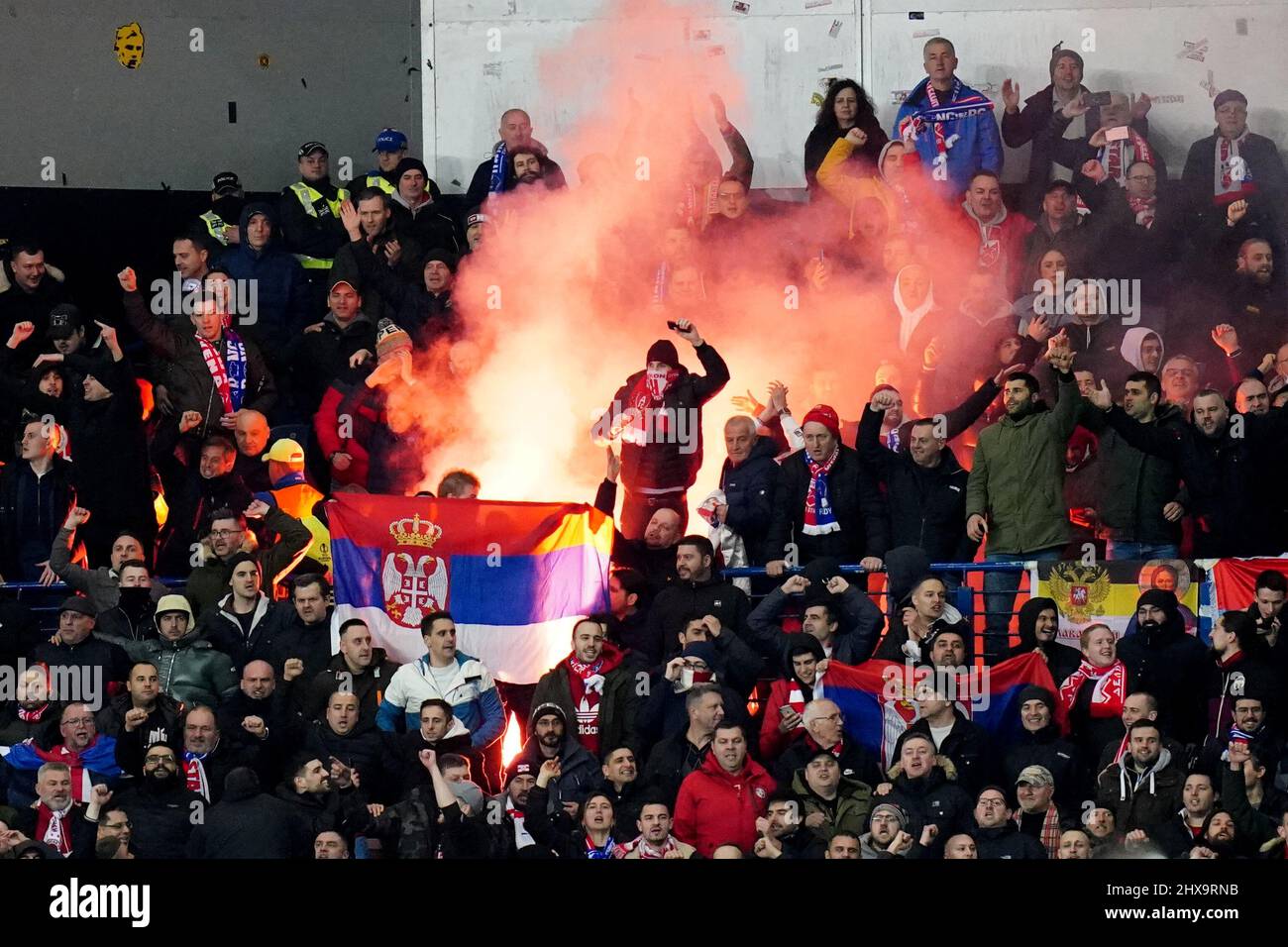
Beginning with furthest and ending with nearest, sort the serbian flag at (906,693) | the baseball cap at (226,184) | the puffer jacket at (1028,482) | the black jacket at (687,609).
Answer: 1. the baseball cap at (226,184)
2. the puffer jacket at (1028,482)
3. the black jacket at (687,609)
4. the serbian flag at (906,693)

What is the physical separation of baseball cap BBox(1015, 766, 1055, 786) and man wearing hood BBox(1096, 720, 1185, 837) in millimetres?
283

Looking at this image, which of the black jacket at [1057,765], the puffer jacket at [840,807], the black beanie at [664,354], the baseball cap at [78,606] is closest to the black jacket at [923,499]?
the black beanie at [664,354]

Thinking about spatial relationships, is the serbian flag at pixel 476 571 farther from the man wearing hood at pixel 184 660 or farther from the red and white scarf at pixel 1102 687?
the red and white scarf at pixel 1102 687

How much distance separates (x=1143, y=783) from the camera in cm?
1238

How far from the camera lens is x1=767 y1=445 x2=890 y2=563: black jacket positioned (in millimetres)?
13891

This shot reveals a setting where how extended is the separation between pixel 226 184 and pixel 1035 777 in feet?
22.4

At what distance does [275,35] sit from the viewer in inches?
706

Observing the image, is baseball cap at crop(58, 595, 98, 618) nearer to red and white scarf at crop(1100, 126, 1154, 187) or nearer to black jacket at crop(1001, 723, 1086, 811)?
black jacket at crop(1001, 723, 1086, 811)

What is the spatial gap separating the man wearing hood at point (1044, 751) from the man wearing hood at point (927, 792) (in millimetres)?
316

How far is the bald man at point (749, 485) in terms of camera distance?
14.0 metres

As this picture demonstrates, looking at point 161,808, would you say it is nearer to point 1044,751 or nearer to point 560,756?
point 560,756

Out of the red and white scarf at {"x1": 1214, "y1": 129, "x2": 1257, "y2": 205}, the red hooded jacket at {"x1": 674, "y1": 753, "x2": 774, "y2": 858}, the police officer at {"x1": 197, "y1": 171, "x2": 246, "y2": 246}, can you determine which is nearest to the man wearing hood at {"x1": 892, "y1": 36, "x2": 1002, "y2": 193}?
the red and white scarf at {"x1": 1214, "y1": 129, "x2": 1257, "y2": 205}
